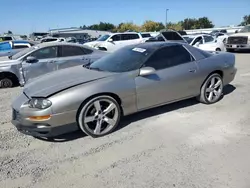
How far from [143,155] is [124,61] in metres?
1.88

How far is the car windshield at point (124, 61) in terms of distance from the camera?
14.5 ft

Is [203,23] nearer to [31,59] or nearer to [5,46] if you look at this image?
[5,46]

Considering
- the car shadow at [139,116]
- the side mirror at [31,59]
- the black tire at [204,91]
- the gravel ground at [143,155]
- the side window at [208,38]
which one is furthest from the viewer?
the side window at [208,38]

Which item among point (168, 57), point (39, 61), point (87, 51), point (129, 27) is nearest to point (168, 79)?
point (168, 57)

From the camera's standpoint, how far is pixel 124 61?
461cm

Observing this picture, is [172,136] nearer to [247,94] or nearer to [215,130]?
[215,130]

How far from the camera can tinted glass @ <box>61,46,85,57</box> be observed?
8.01 meters

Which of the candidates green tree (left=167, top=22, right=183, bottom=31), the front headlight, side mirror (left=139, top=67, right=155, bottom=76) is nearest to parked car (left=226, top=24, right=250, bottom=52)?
side mirror (left=139, top=67, right=155, bottom=76)

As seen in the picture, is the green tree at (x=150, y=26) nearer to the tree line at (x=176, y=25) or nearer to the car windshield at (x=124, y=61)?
the tree line at (x=176, y=25)

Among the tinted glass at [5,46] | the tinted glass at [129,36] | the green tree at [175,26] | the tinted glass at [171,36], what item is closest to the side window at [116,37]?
the tinted glass at [129,36]

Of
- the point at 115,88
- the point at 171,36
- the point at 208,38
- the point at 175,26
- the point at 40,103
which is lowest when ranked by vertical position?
the point at 40,103

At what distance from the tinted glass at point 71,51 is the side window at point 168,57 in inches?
160

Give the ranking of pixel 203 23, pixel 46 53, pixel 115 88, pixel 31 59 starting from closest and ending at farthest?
pixel 115 88, pixel 31 59, pixel 46 53, pixel 203 23

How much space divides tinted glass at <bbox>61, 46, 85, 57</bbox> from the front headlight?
454 cm
